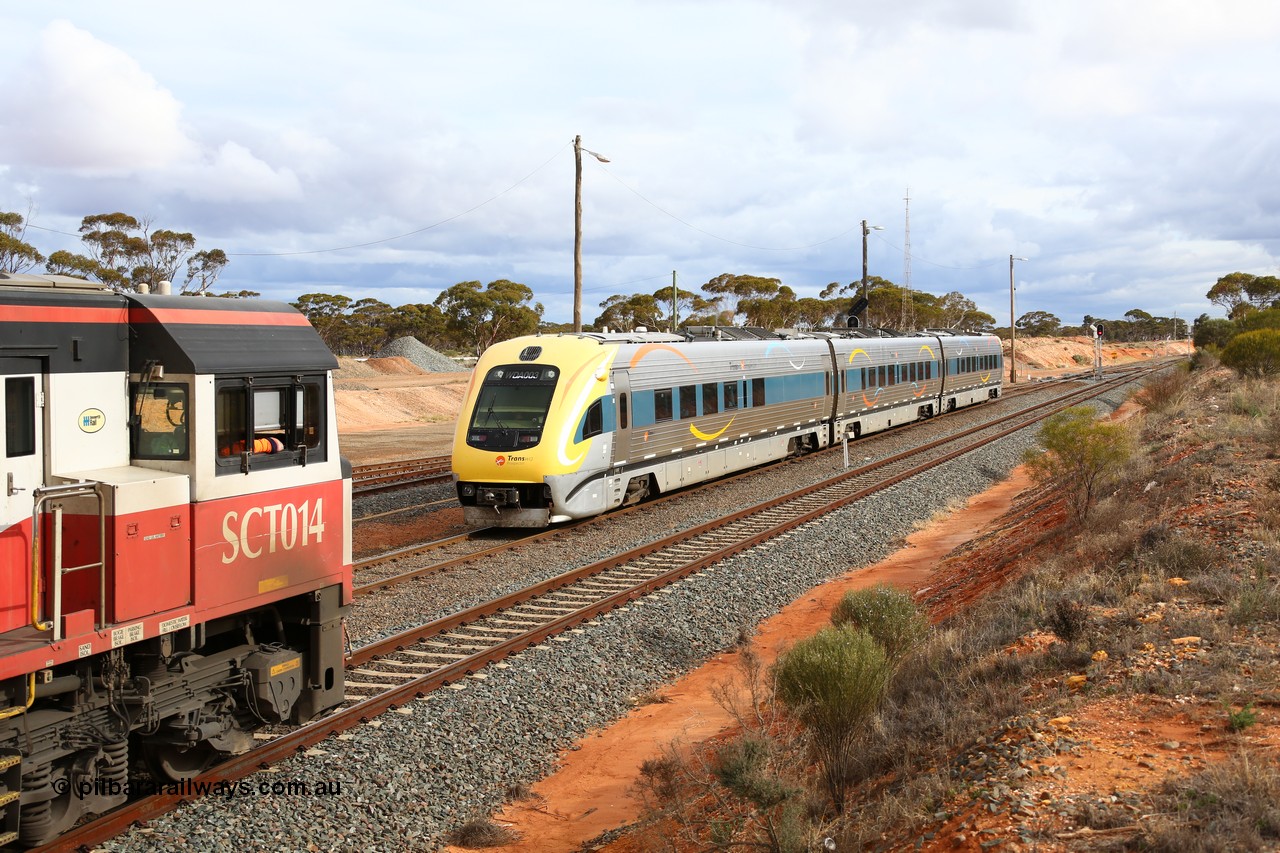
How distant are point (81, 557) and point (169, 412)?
107 cm

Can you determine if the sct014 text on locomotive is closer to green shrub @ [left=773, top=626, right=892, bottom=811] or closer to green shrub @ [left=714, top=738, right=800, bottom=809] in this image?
green shrub @ [left=773, top=626, right=892, bottom=811]

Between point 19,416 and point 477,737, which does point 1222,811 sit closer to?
point 477,737

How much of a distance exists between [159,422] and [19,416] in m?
0.88

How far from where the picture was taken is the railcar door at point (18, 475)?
6.00 meters

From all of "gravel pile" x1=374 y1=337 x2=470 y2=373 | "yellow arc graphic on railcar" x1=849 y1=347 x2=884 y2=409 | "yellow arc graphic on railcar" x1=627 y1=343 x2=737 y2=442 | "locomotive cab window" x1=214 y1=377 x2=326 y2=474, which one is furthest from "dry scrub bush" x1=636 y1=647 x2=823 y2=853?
"gravel pile" x1=374 y1=337 x2=470 y2=373

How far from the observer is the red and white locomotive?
6.04 meters

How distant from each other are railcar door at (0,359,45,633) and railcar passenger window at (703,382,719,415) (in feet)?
51.8

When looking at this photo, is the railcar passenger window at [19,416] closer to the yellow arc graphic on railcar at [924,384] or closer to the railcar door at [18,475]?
the railcar door at [18,475]

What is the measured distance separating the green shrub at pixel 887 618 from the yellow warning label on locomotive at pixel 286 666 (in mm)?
5162

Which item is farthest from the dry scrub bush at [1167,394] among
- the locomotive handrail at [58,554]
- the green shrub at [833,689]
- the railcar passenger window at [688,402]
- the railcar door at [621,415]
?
the locomotive handrail at [58,554]

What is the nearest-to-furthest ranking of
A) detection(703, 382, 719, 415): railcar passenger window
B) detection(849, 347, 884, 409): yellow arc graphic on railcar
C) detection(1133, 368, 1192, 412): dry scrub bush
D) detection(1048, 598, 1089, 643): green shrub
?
detection(1048, 598, 1089, 643): green shrub, detection(703, 382, 719, 415): railcar passenger window, detection(849, 347, 884, 409): yellow arc graphic on railcar, detection(1133, 368, 1192, 412): dry scrub bush

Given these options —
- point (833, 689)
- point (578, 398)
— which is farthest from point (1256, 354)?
point (833, 689)

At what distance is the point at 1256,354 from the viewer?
3278 centimetres

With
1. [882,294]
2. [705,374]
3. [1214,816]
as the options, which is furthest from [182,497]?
[882,294]
